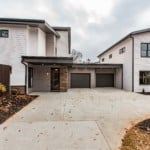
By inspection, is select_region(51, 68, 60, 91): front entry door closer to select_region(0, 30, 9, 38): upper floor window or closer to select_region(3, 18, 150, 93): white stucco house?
select_region(3, 18, 150, 93): white stucco house

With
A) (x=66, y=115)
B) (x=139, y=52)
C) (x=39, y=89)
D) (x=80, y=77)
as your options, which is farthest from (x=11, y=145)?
(x=80, y=77)

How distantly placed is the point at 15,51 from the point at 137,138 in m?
12.8

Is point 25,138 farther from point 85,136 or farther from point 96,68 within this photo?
point 96,68

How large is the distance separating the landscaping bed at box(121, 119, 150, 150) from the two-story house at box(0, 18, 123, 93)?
10.3 metres

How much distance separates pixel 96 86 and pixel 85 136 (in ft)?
64.9

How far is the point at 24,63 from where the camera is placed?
15.9 meters

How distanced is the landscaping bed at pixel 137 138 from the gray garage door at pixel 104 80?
18.5m

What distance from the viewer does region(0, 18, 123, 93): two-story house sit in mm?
15766

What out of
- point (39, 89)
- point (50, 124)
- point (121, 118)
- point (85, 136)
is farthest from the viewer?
point (39, 89)

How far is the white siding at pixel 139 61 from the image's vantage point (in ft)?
61.6

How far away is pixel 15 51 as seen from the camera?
1584 cm

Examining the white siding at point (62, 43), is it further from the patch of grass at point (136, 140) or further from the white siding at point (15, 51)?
the patch of grass at point (136, 140)

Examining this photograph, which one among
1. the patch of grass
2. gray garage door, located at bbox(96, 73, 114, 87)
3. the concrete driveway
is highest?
gray garage door, located at bbox(96, 73, 114, 87)

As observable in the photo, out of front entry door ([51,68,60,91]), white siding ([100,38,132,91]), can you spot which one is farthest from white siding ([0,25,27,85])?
white siding ([100,38,132,91])
